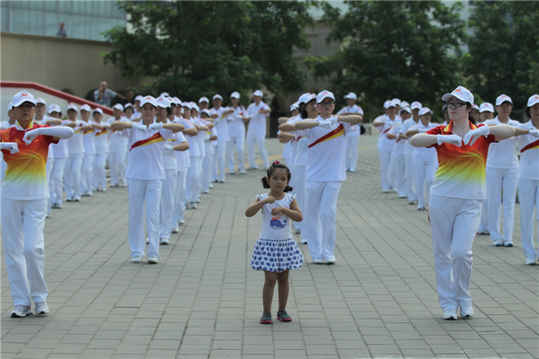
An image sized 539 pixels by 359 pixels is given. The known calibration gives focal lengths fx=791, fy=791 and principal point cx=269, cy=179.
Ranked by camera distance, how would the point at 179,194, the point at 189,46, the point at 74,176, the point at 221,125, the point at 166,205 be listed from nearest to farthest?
the point at 166,205 → the point at 179,194 → the point at 74,176 → the point at 221,125 → the point at 189,46

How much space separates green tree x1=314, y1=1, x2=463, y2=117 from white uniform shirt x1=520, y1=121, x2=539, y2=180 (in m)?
23.1

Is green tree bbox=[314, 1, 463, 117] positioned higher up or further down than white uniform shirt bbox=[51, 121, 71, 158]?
higher up

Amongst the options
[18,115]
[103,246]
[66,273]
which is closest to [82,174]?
[103,246]

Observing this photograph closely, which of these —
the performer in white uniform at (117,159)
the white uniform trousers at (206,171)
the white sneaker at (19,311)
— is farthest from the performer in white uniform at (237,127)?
the white sneaker at (19,311)

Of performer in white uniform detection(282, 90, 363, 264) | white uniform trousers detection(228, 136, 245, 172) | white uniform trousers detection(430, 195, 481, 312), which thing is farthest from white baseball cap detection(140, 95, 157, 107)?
white uniform trousers detection(228, 136, 245, 172)

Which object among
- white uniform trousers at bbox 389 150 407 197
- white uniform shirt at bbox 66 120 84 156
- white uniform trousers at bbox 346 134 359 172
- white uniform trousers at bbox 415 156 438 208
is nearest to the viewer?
white uniform trousers at bbox 415 156 438 208

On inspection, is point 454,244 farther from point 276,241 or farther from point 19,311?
point 19,311

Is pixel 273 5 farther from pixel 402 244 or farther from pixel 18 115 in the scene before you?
pixel 18 115

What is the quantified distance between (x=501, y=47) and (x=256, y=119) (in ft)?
58.0

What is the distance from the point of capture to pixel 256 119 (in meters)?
23.4

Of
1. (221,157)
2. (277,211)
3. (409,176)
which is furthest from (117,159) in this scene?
(277,211)

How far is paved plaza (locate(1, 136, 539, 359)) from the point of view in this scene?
6727 millimetres

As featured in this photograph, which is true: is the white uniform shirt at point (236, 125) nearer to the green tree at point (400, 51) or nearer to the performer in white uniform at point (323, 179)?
the green tree at point (400, 51)

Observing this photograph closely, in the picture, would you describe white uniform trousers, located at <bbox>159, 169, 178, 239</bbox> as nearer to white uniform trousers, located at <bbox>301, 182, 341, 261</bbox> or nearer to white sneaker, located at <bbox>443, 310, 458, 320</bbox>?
white uniform trousers, located at <bbox>301, 182, 341, 261</bbox>
